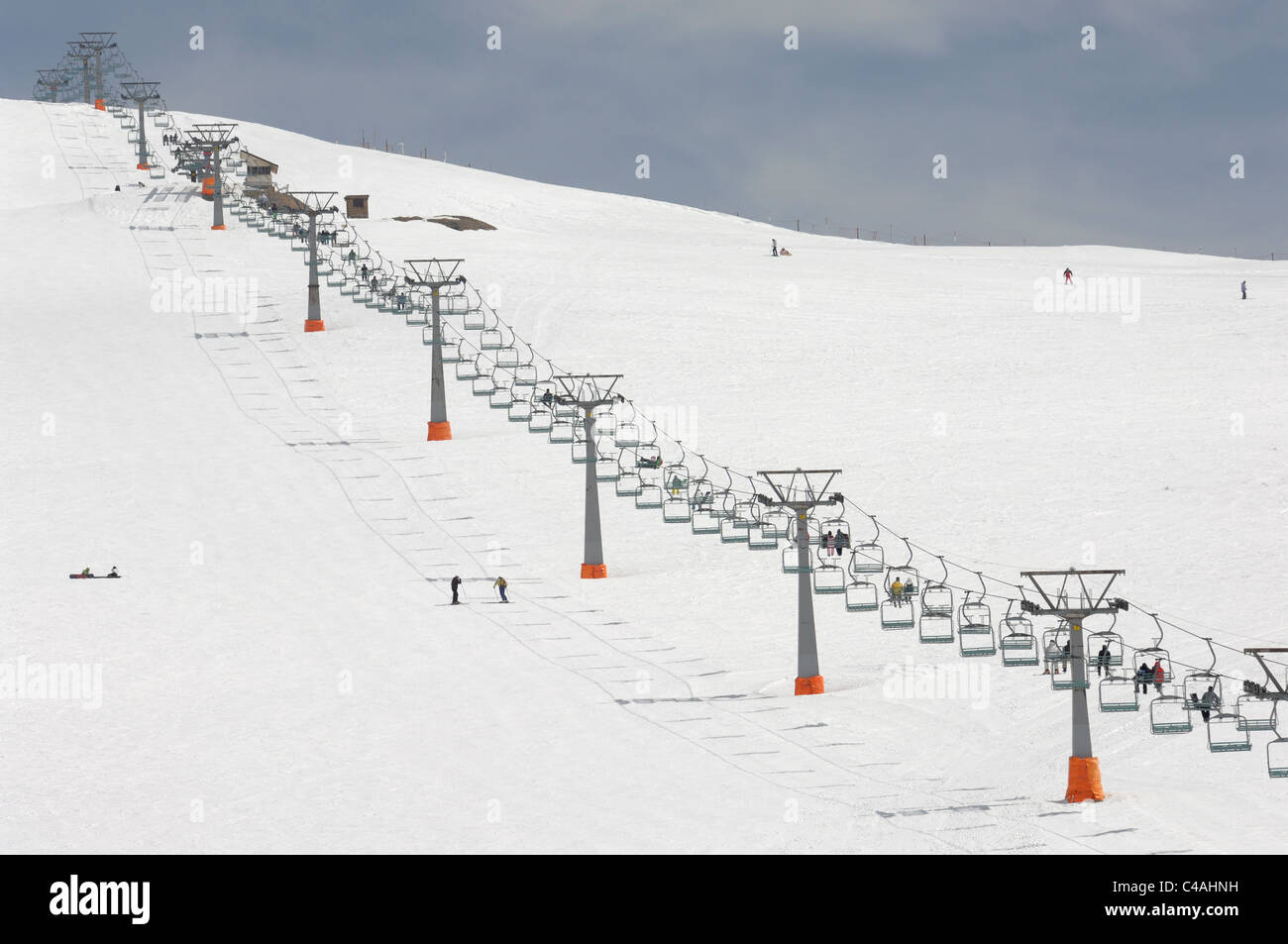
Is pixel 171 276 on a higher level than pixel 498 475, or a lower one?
higher

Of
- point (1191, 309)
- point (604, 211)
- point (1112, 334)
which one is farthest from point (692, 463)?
point (604, 211)

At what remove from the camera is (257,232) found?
324 ft

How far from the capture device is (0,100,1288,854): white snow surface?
107 ft

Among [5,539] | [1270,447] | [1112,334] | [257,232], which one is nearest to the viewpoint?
[5,539]

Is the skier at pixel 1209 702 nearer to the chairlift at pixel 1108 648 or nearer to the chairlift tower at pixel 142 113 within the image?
the chairlift at pixel 1108 648

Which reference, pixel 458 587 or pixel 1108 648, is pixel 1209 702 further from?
pixel 458 587

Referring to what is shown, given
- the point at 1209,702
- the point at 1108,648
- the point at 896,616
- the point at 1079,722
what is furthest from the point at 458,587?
the point at 1209,702

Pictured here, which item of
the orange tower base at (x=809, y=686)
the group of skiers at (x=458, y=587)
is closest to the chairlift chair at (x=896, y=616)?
the orange tower base at (x=809, y=686)

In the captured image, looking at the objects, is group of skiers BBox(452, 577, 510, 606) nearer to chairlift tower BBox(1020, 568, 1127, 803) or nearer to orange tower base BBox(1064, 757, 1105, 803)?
chairlift tower BBox(1020, 568, 1127, 803)

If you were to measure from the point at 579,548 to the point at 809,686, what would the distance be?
47.3 ft

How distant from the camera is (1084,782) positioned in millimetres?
31906

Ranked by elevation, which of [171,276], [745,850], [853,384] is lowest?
[745,850]

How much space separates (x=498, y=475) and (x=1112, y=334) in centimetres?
2752
